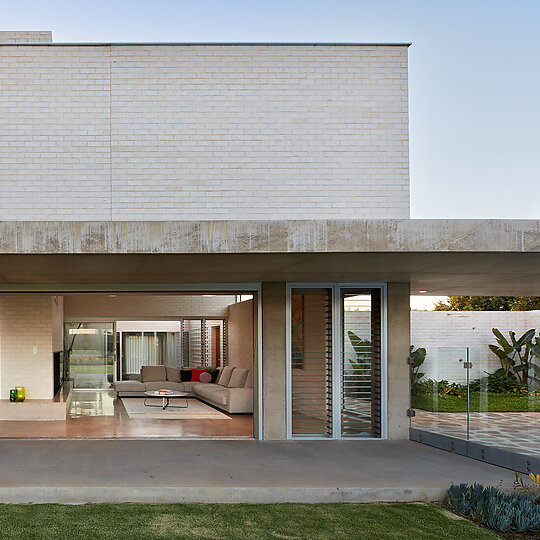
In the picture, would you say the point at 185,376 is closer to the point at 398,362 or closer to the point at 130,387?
the point at 130,387

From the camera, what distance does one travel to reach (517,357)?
8812 mm

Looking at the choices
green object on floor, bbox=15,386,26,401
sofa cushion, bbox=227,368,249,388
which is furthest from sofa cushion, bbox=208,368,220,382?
green object on floor, bbox=15,386,26,401

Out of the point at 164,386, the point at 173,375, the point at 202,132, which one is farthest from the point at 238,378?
the point at 202,132

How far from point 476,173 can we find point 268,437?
13.2m

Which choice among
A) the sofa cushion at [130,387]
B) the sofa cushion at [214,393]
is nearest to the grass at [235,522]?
the sofa cushion at [214,393]

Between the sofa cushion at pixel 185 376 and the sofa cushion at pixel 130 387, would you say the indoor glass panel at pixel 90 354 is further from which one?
the sofa cushion at pixel 185 376

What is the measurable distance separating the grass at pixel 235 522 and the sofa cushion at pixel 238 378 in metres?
8.84

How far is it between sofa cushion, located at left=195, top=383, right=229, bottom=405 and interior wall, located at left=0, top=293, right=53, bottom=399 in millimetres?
3740

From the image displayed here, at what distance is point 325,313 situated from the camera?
10.7m

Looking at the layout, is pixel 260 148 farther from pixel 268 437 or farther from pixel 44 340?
pixel 44 340

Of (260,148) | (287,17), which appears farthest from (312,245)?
(287,17)

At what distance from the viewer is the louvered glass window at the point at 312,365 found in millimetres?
10570

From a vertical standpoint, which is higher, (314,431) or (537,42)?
(537,42)

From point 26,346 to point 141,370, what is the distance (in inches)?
223
